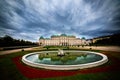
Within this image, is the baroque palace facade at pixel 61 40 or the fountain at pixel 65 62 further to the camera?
the baroque palace facade at pixel 61 40

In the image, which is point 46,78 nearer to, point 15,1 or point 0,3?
point 0,3

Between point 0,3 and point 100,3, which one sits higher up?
point 100,3

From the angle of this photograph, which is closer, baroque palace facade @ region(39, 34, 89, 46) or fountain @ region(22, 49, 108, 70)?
fountain @ region(22, 49, 108, 70)

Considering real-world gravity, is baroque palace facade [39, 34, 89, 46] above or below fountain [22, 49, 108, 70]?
above

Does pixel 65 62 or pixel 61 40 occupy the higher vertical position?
pixel 61 40

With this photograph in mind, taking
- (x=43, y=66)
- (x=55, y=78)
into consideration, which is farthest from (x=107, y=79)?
(x=43, y=66)

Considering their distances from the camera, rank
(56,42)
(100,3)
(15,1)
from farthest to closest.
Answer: (56,42) → (100,3) → (15,1)

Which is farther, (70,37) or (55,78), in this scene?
(70,37)

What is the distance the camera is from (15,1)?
749 cm

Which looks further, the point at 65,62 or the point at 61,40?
the point at 61,40

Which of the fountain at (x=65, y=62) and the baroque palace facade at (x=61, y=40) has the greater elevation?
the baroque palace facade at (x=61, y=40)

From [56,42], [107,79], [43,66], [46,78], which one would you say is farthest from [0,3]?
[56,42]

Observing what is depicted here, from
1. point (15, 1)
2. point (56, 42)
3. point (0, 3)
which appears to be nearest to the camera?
point (0, 3)

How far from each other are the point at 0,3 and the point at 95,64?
28.5 ft
